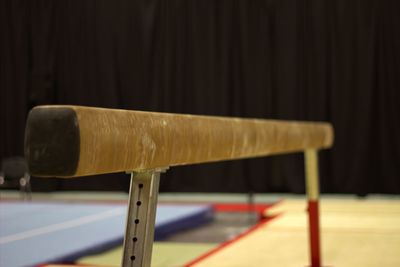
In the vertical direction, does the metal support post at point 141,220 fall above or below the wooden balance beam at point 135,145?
below

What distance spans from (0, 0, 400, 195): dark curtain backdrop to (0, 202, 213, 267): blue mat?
2.05 m

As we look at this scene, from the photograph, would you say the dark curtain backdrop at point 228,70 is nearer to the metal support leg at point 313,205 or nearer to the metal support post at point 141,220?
the metal support leg at point 313,205

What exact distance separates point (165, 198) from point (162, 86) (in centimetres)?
134

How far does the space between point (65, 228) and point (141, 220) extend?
2912mm

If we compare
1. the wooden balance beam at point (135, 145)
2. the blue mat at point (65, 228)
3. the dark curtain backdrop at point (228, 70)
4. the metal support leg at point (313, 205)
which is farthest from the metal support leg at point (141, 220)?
the dark curtain backdrop at point (228, 70)

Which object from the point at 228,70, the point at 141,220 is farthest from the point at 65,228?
the point at 228,70

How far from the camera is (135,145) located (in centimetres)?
107

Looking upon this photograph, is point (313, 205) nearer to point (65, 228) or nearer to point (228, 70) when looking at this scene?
point (65, 228)

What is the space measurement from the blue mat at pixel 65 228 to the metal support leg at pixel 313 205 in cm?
127

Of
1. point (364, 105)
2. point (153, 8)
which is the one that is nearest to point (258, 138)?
point (364, 105)

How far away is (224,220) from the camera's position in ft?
16.4

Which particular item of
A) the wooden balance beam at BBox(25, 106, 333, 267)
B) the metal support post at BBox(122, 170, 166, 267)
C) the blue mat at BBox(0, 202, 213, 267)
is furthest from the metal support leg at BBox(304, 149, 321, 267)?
the metal support post at BBox(122, 170, 166, 267)

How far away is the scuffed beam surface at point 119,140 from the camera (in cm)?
86

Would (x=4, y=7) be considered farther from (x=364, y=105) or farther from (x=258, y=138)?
(x=258, y=138)
